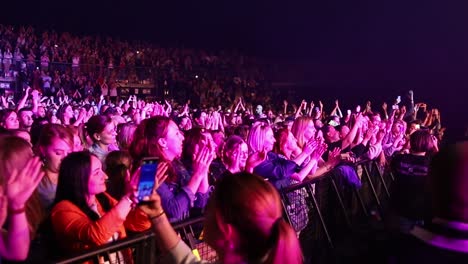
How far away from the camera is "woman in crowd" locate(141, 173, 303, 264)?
1.77 m

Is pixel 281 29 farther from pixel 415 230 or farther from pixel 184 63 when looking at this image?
pixel 415 230

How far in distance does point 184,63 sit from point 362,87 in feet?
28.6

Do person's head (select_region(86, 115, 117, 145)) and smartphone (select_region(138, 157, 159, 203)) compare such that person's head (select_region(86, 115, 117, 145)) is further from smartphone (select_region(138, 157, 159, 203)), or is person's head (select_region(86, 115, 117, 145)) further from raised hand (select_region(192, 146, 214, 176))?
smartphone (select_region(138, 157, 159, 203))

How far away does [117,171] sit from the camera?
151 inches

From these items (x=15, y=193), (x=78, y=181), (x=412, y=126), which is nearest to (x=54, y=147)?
(x=78, y=181)

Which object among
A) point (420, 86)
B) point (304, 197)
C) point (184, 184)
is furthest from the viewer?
point (420, 86)

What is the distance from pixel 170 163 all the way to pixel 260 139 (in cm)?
172

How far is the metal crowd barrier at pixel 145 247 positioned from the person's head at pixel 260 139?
72.7 inches

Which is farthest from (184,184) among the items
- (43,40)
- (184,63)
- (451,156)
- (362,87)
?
(362,87)

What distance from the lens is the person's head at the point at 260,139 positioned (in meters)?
5.05

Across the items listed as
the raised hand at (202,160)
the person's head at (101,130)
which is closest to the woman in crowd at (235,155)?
the raised hand at (202,160)

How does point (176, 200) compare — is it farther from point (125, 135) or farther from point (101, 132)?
point (125, 135)

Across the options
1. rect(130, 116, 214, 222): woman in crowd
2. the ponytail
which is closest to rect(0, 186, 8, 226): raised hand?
rect(130, 116, 214, 222): woman in crowd

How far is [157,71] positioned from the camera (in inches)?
874
